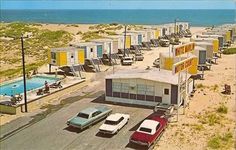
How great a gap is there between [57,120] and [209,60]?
2856 cm

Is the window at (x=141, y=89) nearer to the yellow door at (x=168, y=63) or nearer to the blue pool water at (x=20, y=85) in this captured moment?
the yellow door at (x=168, y=63)

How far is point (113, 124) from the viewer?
2430 centimetres

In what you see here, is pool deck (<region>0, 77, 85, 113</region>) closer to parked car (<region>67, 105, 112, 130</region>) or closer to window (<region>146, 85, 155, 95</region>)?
parked car (<region>67, 105, 112, 130</region>)

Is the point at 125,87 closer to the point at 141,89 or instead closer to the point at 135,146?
the point at 141,89

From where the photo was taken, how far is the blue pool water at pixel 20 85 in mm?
35016

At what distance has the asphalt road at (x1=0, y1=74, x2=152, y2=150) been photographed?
22125mm

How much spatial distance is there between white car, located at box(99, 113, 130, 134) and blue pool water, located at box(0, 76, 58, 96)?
13.4m

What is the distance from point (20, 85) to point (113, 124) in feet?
54.8

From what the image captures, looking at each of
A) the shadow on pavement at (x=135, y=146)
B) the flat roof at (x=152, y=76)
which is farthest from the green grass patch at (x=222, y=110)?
the shadow on pavement at (x=135, y=146)

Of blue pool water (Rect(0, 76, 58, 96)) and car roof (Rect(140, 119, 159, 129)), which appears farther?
blue pool water (Rect(0, 76, 58, 96))

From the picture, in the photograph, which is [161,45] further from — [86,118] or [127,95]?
[86,118]

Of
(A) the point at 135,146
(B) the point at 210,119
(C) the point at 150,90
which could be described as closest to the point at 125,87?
(C) the point at 150,90

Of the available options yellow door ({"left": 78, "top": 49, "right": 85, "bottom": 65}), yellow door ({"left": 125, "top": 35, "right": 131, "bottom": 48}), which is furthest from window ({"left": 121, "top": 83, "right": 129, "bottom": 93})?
yellow door ({"left": 125, "top": 35, "right": 131, "bottom": 48})

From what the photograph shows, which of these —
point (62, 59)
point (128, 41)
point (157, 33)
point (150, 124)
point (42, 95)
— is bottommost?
point (150, 124)
